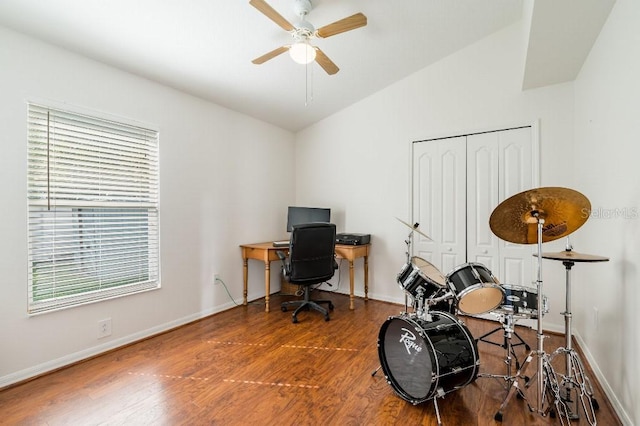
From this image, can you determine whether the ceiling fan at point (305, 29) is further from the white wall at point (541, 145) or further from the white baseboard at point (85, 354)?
the white baseboard at point (85, 354)

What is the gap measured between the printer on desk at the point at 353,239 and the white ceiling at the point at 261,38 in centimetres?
174

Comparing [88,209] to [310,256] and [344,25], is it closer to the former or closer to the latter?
[310,256]

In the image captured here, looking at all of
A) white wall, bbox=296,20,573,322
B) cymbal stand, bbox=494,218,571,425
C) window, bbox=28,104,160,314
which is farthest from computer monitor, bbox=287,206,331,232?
cymbal stand, bbox=494,218,571,425

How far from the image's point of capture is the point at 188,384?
2.07m

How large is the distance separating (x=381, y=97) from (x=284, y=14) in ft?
6.14

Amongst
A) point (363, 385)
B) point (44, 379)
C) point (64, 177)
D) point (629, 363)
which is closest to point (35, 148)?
point (64, 177)

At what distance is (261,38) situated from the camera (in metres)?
2.54

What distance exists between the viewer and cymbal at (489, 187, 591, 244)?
1573 mm

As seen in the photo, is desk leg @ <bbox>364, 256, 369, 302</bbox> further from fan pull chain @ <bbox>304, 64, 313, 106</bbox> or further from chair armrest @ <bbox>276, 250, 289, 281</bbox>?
fan pull chain @ <bbox>304, 64, 313, 106</bbox>

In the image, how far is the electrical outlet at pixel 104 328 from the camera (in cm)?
250

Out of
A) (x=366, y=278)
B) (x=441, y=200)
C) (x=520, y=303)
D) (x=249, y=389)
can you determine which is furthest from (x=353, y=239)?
(x=249, y=389)

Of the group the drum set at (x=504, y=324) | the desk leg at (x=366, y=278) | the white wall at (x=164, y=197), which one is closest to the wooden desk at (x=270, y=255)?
the desk leg at (x=366, y=278)

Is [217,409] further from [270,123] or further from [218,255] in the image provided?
[270,123]

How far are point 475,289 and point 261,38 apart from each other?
250 cm
